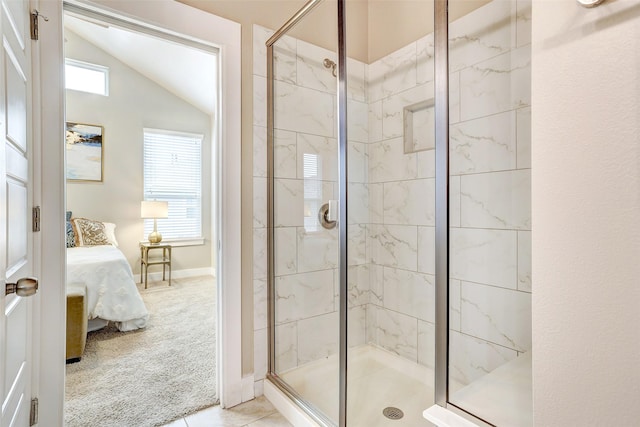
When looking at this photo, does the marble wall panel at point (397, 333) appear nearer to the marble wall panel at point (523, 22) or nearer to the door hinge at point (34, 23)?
the marble wall panel at point (523, 22)

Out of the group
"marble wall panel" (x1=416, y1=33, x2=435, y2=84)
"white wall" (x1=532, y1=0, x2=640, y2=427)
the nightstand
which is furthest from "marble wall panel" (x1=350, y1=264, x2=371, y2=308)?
the nightstand

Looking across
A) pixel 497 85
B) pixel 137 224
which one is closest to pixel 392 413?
pixel 497 85

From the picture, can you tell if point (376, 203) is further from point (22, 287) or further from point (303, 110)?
point (22, 287)

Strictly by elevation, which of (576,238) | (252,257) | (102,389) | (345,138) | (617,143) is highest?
(345,138)

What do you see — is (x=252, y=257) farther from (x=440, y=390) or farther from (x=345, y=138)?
(x=440, y=390)

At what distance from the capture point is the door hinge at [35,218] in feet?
4.21

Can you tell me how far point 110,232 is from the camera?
4297 mm

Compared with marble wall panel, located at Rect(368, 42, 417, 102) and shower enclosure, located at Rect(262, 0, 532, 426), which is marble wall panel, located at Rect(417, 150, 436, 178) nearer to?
shower enclosure, located at Rect(262, 0, 532, 426)

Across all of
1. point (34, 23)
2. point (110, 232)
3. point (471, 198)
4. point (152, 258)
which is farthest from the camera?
point (152, 258)

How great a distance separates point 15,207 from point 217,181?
90cm

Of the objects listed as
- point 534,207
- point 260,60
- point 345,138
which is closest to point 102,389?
point 345,138

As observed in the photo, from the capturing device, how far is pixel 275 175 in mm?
1998

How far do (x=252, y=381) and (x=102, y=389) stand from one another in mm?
990

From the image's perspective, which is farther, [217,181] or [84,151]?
[84,151]
